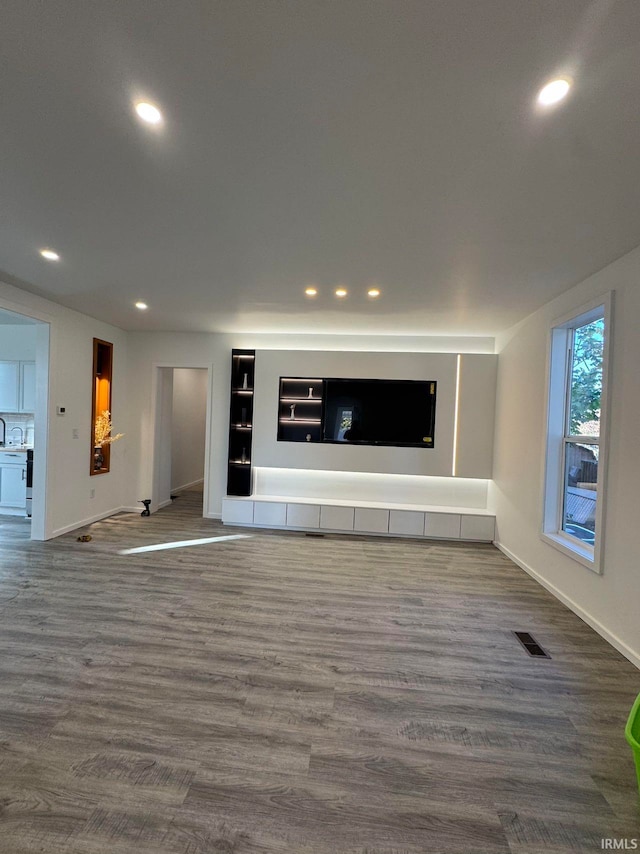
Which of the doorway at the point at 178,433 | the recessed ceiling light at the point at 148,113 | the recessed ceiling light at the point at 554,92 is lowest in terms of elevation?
the doorway at the point at 178,433

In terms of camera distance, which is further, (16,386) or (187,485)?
(187,485)

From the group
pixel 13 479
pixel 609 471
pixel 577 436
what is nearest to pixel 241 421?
pixel 13 479

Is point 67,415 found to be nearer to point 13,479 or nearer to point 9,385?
point 13,479

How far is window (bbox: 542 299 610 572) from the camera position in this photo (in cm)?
304

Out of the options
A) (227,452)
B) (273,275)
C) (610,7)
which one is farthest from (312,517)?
(610,7)

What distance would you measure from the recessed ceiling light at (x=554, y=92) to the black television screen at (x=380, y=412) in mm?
3923

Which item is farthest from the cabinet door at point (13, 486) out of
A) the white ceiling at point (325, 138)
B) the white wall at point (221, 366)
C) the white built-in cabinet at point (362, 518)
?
the white ceiling at point (325, 138)

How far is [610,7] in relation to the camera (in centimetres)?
117

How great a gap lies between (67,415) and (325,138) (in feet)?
15.1

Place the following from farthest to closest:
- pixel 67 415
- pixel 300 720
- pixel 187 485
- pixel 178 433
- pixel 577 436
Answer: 1. pixel 187 485
2. pixel 178 433
3. pixel 67 415
4. pixel 577 436
5. pixel 300 720

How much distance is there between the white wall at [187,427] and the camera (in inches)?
293

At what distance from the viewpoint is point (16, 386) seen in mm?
5691

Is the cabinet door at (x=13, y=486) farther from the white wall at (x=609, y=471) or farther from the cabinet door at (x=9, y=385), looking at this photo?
the white wall at (x=609, y=471)

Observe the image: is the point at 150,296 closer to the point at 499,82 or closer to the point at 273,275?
the point at 273,275
